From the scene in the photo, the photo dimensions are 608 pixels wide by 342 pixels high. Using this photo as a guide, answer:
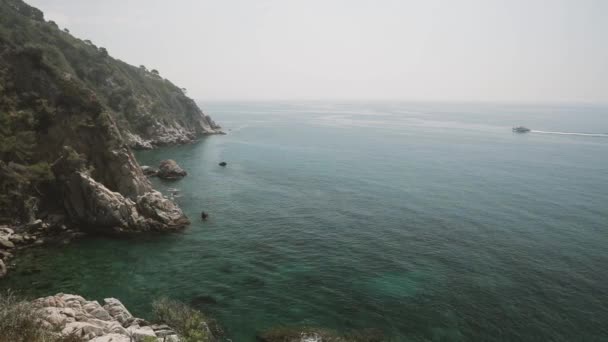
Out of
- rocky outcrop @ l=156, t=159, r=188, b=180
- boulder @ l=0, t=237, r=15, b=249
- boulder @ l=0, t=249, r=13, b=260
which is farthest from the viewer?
rocky outcrop @ l=156, t=159, r=188, b=180

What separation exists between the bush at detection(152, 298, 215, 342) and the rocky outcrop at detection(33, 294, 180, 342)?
0.98 m

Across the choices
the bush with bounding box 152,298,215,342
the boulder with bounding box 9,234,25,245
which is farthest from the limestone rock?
the boulder with bounding box 9,234,25,245

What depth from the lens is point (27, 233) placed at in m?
48.8

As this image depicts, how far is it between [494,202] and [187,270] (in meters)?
62.7

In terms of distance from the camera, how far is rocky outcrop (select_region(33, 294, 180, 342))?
2406cm

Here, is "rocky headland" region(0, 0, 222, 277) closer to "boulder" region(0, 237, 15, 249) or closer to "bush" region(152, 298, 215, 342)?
"boulder" region(0, 237, 15, 249)

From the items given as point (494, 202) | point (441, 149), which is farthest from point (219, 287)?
point (441, 149)

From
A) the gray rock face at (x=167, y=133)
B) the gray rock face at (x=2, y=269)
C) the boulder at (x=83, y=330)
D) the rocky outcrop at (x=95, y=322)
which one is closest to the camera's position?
the boulder at (x=83, y=330)

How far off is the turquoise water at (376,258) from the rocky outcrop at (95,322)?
5384 mm

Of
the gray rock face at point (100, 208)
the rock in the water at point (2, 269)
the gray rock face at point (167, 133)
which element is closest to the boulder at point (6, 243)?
the rock in the water at point (2, 269)

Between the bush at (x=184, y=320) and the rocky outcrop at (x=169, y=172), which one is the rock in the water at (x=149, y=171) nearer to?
the rocky outcrop at (x=169, y=172)

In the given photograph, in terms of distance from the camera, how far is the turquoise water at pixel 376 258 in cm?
3469

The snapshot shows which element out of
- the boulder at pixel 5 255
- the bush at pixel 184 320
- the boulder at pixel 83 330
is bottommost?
the bush at pixel 184 320

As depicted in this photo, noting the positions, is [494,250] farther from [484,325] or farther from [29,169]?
[29,169]
